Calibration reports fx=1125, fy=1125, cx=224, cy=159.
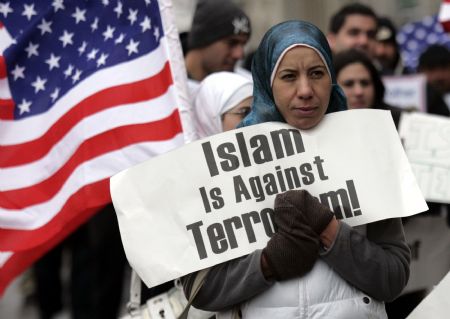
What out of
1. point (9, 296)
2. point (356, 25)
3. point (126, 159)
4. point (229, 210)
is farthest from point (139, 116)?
point (9, 296)

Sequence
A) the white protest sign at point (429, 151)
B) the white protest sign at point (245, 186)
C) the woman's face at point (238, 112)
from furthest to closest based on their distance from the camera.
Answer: the white protest sign at point (429, 151), the woman's face at point (238, 112), the white protest sign at point (245, 186)

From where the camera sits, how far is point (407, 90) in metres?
8.64

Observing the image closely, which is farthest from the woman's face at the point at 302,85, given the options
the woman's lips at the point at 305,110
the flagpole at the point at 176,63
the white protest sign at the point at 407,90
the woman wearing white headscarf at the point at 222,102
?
the white protest sign at the point at 407,90

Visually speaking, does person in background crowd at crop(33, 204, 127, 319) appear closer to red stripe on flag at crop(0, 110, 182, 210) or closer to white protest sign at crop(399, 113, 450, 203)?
red stripe on flag at crop(0, 110, 182, 210)

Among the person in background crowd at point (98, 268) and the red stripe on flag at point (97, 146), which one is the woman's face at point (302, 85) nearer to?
the red stripe on flag at point (97, 146)

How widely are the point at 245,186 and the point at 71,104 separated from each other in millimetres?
1715

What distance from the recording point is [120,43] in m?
5.44

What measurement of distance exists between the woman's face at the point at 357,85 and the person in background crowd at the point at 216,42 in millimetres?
615

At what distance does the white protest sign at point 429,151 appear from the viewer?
5.85m

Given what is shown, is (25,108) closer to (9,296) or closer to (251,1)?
(9,296)

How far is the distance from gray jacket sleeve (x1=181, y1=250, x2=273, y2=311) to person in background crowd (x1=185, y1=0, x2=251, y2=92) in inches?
92.4

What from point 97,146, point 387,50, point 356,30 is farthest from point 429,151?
point 387,50

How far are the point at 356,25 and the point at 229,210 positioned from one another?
474 cm

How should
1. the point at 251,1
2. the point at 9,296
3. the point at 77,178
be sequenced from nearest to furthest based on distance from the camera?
the point at 77,178
the point at 9,296
the point at 251,1
